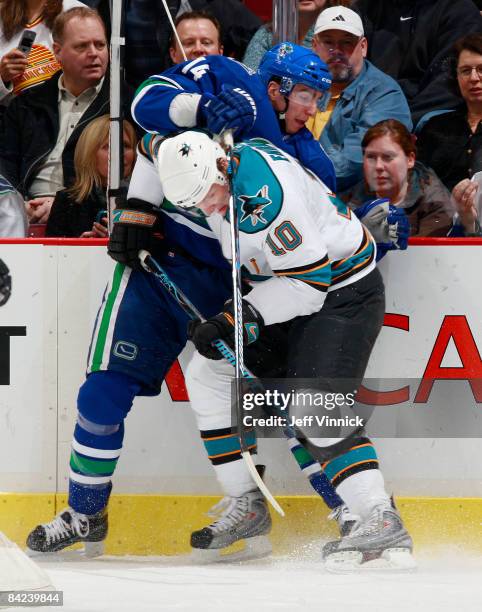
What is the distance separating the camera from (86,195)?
13.2 ft

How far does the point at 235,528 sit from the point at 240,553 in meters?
0.11

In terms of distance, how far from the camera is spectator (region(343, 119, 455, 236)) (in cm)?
397

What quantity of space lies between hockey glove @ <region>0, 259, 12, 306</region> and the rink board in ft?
0.06

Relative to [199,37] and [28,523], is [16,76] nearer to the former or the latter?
[199,37]

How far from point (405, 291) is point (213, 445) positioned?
835 mm

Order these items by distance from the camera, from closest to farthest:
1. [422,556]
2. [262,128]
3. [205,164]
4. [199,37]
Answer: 1. [205,164]
2. [262,128]
3. [422,556]
4. [199,37]

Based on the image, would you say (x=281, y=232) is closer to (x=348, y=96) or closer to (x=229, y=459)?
(x=229, y=459)

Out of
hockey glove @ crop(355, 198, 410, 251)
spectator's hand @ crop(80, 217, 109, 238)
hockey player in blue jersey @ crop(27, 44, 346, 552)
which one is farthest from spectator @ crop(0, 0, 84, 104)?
hockey glove @ crop(355, 198, 410, 251)

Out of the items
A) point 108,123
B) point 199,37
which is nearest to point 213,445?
point 108,123

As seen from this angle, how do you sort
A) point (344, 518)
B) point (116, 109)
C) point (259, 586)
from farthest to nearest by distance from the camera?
point (116, 109), point (344, 518), point (259, 586)

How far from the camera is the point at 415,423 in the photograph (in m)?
3.99

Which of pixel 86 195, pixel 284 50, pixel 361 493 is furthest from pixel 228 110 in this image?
pixel 361 493

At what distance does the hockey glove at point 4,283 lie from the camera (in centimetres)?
396

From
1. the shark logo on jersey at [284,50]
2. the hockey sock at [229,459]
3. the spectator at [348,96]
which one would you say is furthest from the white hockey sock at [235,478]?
the shark logo on jersey at [284,50]
